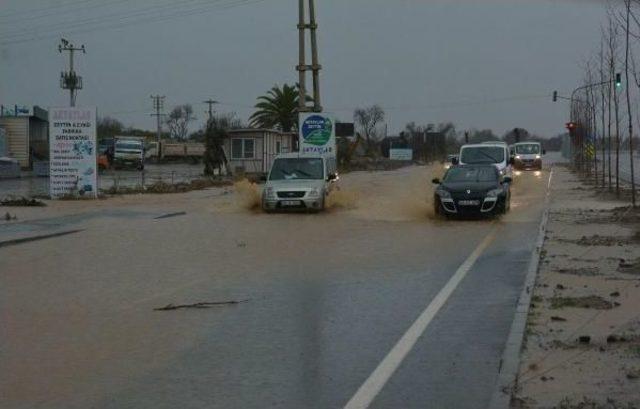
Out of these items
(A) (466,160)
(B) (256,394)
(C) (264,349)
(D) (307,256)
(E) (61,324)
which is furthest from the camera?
(A) (466,160)

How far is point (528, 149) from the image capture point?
60.5 m

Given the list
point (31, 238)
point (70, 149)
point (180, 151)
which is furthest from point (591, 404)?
point (180, 151)

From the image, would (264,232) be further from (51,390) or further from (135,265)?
(51,390)

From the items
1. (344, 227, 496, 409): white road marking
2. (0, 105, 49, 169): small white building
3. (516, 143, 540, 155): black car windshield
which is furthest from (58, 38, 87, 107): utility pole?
(344, 227, 496, 409): white road marking

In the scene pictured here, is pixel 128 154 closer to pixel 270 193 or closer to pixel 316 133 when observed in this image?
pixel 316 133

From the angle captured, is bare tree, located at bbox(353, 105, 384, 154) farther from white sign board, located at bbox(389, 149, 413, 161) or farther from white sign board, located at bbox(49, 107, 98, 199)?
white sign board, located at bbox(49, 107, 98, 199)

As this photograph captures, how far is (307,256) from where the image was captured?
14969 millimetres

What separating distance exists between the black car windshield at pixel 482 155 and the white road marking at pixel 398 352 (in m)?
19.8

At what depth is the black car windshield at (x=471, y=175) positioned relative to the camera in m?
22.5

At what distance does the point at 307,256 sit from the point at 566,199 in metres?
16.4

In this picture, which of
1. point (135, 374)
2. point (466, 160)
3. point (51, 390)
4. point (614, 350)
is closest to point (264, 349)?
point (135, 374)

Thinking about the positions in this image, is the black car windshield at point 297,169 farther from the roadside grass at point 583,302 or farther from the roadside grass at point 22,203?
the roadside grass at point 583,302

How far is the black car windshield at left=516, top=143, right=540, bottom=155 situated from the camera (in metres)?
Answer: 60.5

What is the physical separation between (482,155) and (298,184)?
10.2 meters
